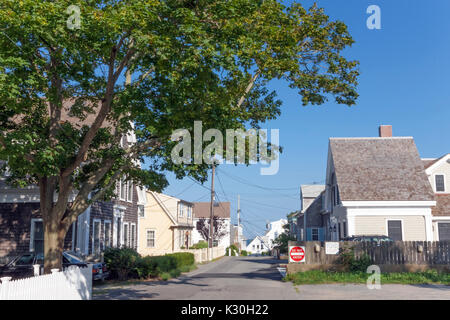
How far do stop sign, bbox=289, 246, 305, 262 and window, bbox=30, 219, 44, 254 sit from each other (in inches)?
505

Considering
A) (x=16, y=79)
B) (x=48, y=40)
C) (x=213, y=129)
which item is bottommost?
(x=213, y=129)

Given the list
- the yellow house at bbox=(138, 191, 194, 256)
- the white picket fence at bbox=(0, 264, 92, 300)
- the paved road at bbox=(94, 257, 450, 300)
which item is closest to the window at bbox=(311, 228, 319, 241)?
the yellow house at bbox=(138, 191, 194, 256)

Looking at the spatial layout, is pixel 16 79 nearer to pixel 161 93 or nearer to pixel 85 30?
pixel 85 30

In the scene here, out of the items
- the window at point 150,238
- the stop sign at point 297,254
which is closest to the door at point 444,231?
the stop sign at point 297,254

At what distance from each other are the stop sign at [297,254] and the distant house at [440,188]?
13.7 metres

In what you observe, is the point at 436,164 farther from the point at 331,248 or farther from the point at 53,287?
the point at 53,287

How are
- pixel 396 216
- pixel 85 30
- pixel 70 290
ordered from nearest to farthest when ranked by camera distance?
pixel 85 30, pixel 70 290, pixel 396 216

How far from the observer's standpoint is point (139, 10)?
12039 mm

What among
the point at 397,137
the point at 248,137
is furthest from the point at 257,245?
the point at 248,137

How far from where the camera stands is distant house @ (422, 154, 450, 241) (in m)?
31.2

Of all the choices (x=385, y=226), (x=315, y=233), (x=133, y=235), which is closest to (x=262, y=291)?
(x=385, y=226)

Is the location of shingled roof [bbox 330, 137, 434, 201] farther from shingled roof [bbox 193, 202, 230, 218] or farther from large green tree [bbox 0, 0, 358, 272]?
shingled roof [bbox 193, 202, 230, 218]

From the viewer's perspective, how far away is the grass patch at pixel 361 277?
65.3 ft
